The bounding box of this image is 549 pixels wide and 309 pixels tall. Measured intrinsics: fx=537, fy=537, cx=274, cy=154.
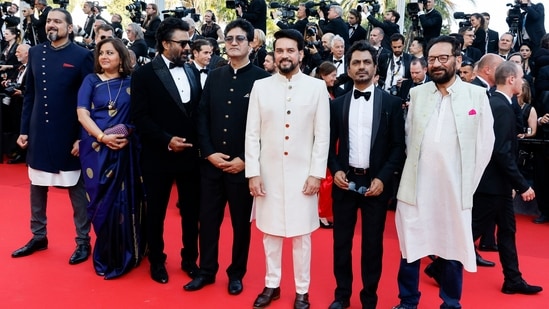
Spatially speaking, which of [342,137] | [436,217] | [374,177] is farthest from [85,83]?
[436,217]

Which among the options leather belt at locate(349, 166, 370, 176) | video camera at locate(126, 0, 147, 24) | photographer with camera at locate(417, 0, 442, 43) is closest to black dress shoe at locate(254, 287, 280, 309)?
leather belt at locate(349, 166, 370, 176)

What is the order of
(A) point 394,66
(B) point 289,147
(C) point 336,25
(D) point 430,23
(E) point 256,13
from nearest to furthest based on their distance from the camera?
1. (B) point 289,147
2. (A) point 394,66
3. (D) point 430,23
4. (C) point 336,25
5. (E) point 256,13

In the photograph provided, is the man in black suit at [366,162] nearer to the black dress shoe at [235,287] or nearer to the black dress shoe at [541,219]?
the black dress shoe at [235,287]

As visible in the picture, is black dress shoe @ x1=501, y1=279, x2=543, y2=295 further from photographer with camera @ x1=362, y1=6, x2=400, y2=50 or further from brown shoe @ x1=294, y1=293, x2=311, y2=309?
photographer with camera @ x1=362, y1=6, x2=400, y2=50

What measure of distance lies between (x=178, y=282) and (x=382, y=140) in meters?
1.75

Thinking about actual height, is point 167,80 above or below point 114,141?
above

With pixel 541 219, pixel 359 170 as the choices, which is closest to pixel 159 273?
pixel 359 170

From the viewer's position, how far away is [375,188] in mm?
3199

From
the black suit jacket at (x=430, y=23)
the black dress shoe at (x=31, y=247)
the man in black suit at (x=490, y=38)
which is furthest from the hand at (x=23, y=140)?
the man in black suit at (x=490, y=38)

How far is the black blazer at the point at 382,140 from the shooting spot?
10.6 ft

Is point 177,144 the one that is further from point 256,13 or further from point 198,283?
point 256,13

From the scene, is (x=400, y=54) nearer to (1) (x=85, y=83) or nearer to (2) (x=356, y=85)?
(2) (x=356, y=85)

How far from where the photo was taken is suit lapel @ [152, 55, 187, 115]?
366cm

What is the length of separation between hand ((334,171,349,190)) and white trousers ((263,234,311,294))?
0.40 meters
